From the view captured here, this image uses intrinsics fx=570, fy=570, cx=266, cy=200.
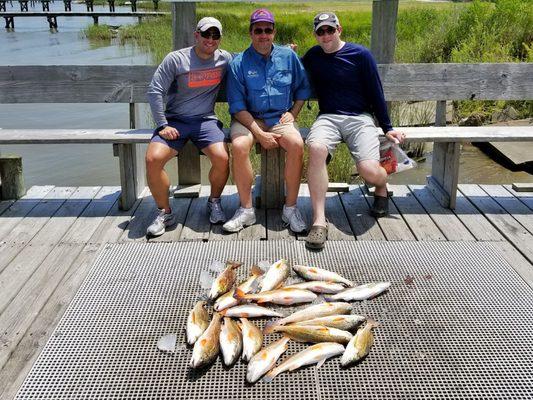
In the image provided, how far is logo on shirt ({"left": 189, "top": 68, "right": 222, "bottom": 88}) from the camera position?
4062 mm

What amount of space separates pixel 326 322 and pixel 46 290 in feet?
5.23

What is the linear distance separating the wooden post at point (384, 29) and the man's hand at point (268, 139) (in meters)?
1.17

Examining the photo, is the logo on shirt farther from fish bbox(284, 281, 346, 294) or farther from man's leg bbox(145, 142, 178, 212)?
fish bbox(284, 281, 346, 294)

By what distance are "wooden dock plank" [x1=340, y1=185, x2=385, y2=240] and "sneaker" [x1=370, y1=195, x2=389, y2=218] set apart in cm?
5

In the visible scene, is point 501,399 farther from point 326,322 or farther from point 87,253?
point 87,253

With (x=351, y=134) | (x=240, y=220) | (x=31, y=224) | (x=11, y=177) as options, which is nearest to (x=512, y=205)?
(x=351, y=134)

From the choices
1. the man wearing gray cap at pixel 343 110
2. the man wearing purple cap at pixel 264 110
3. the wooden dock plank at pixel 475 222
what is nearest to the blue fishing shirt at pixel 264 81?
the man wearing purple cap at pixel 264 110

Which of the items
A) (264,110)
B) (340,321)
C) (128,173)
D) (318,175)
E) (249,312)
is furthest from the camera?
(128,173)

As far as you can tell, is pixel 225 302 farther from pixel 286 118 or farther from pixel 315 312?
pixel 286 118

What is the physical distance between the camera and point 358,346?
8.27 ft

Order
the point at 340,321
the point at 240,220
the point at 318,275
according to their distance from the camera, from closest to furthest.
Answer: the point at 340,321, the point at 318,275, the point at 240,220

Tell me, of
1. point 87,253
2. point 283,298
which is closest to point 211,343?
point 283,298

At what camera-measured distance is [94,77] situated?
4.50 meters

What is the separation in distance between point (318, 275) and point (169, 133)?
4.99 ft
